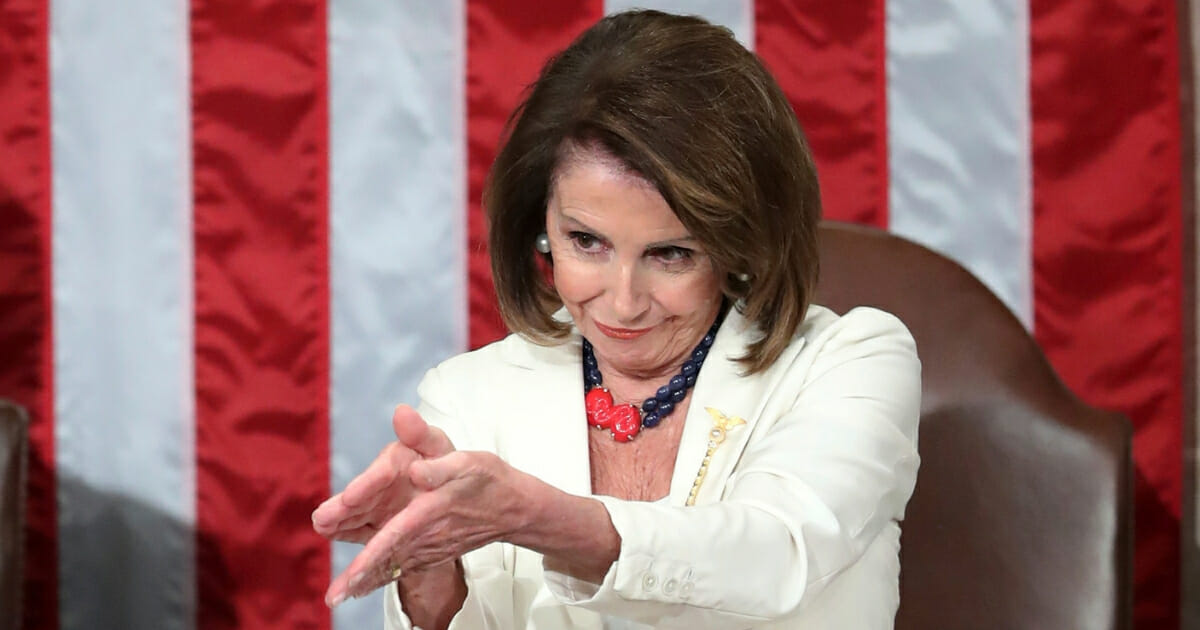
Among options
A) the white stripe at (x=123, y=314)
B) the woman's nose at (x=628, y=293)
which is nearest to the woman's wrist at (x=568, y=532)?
the woman's nose at (x=628, y=293)

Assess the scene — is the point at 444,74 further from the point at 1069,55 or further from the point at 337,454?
the point at 1069,55

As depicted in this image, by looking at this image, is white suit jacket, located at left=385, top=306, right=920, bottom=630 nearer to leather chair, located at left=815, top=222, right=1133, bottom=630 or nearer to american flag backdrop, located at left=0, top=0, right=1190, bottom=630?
leather chair, located at left=815, top=222, right=1133, bottom=630

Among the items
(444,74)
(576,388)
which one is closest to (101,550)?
(444,74)

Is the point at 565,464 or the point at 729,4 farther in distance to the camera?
the point at 729,4

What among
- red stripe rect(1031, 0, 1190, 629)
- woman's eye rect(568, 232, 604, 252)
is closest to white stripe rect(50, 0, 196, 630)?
woman's eye rect(568, 232, 604, 252)

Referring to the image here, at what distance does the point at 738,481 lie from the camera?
1.43 meters

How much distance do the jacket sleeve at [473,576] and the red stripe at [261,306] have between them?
2.30ft

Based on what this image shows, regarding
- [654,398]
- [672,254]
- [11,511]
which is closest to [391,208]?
[11,511]

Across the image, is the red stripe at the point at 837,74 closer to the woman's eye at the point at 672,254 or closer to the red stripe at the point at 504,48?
the red stripe at the point at 504,48

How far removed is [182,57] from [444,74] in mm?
445

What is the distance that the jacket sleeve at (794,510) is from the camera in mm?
1259

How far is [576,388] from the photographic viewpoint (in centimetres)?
172

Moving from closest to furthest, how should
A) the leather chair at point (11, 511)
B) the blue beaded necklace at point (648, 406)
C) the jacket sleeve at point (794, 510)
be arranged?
the jacket sleeve at point (794, 510)
the blue beaded necklace at point (648, 406)
the leather chair at point (11, 511)

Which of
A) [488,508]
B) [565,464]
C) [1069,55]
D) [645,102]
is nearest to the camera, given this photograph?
[488,508]
